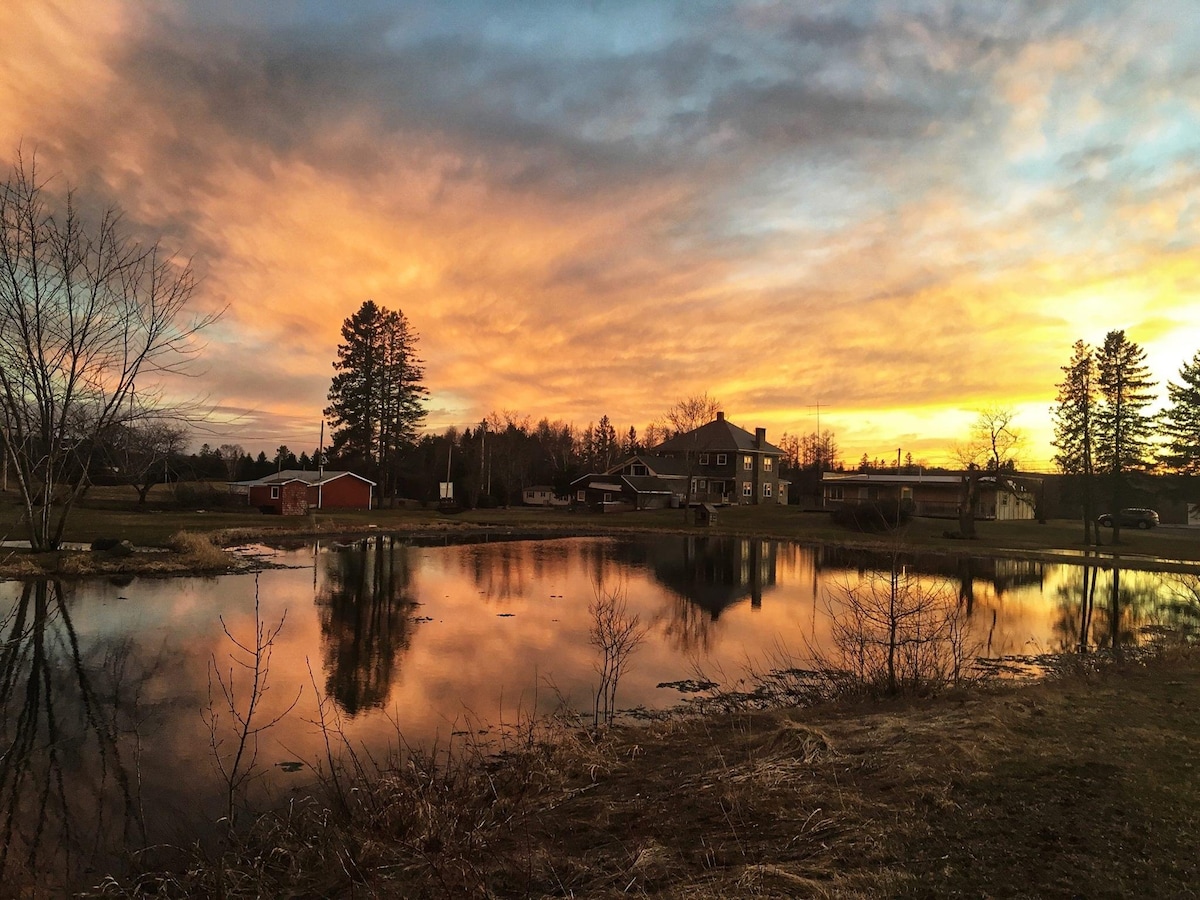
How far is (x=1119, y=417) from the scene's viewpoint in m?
48.5

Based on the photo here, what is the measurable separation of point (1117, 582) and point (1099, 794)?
104 ft

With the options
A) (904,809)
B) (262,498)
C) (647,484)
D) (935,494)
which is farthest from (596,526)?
(904,809)

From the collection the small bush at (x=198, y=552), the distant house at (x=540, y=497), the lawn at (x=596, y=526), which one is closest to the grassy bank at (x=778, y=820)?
the small bush at (x=198, y=552)

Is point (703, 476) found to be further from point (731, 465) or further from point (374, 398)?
point (374, 398)

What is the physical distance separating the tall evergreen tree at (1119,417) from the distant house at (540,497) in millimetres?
50852

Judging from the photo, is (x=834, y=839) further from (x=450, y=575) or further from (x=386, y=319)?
(x=386, y=319)

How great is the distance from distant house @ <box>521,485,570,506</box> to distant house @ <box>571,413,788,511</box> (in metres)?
4.56

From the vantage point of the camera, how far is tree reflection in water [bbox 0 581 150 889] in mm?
7004

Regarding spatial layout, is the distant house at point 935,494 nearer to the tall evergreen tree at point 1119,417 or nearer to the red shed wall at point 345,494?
the tall evergreen tree at point 1119,417

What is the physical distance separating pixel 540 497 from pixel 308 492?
2758cm

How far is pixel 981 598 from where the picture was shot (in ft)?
85.6

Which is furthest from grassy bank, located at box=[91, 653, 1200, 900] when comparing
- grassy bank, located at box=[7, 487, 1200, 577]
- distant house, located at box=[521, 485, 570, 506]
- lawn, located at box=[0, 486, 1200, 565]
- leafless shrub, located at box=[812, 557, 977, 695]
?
distant house, located at box=[521, 485, 570, 506]

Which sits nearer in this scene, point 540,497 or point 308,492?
point 308,492

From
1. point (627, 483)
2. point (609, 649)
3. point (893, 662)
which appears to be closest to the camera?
point (893, 662)
